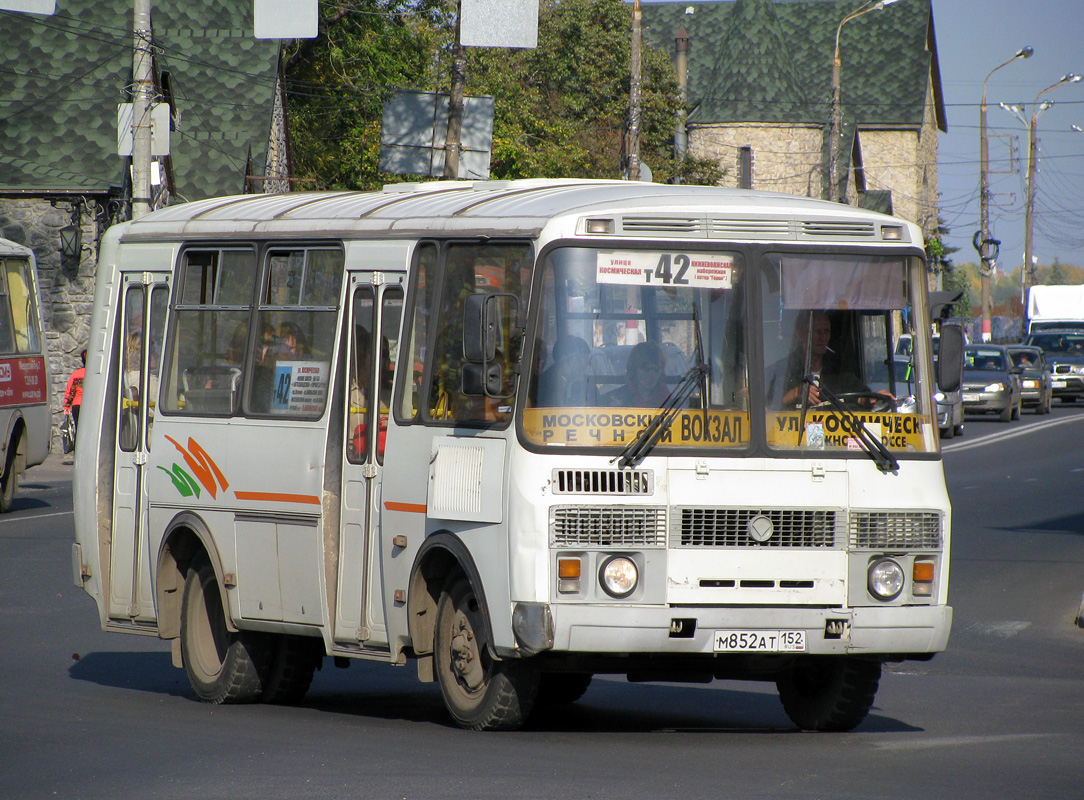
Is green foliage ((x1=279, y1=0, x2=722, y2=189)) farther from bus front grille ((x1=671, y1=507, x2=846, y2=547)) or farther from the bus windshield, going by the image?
bus front grille ((x1=671, y1=507, x2=846, y2=547))

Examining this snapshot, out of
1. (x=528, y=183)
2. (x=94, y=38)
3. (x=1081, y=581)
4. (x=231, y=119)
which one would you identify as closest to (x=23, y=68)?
(x=94, y=38)

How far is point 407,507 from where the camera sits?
27.0ft

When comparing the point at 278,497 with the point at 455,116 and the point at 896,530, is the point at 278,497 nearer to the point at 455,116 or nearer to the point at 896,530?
the point at 896,530

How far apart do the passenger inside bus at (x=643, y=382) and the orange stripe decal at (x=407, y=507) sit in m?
1.14

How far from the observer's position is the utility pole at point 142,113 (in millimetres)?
22422

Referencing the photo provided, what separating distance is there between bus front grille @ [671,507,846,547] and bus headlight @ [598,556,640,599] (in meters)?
0.22

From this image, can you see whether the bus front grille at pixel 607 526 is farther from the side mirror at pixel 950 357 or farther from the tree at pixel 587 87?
the tree at pixel 587 87

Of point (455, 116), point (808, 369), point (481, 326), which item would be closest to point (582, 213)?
point (481, 326)

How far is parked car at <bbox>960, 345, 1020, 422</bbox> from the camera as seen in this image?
39719mm

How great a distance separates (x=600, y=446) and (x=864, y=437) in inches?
50.3

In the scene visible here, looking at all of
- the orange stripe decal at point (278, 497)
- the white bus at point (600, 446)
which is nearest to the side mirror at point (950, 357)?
the white bus at point (600, 446)

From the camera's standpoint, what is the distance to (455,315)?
814 cm

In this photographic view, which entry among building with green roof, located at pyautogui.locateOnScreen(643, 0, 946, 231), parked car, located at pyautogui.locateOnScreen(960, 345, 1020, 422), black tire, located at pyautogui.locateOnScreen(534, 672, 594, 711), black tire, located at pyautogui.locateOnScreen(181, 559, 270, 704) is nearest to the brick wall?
parked car, located at pyautogui.locateOnScreen(960, 345, 1020, 422)

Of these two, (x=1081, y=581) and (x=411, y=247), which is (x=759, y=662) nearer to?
(x=411, y=247)
